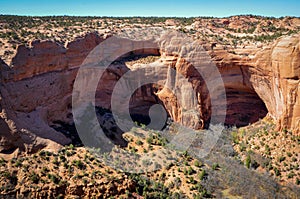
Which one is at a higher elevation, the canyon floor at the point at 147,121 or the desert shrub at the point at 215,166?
the canyon floor at the point at 147,121

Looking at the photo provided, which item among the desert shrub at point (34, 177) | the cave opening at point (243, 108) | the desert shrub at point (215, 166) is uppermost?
the cave opening at point (243, 108)

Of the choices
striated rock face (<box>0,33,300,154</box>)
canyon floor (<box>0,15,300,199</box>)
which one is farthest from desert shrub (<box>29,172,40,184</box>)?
striated rock face (<box>0,33,300,154</box>)

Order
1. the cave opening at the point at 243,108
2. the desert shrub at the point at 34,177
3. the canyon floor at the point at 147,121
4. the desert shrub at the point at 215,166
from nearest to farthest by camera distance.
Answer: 1. the desert shrub at the point at 34,177
2. the canyon floor at the point at 147,121
3. the desert shrub at the point at 215,166
4. the cave opening at the point at 243,108

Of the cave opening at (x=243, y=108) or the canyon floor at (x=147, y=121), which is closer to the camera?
the canyon floor at (x=147, y=121)

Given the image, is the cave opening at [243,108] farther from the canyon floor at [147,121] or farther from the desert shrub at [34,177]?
the desert shrub at [34,177]

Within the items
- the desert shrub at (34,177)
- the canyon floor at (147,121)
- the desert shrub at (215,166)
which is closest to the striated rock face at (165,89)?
the canyon floor at (147,121)

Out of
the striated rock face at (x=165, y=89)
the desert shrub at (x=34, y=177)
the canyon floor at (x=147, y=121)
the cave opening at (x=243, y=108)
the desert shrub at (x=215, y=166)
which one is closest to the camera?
the desert shrub at (x=34, y=177)

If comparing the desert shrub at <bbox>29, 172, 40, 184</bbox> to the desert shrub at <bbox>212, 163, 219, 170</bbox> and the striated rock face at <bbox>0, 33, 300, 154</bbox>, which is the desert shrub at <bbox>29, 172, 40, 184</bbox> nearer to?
the striated rock face at <bbox>0, 33, 300, 154</bbox>
